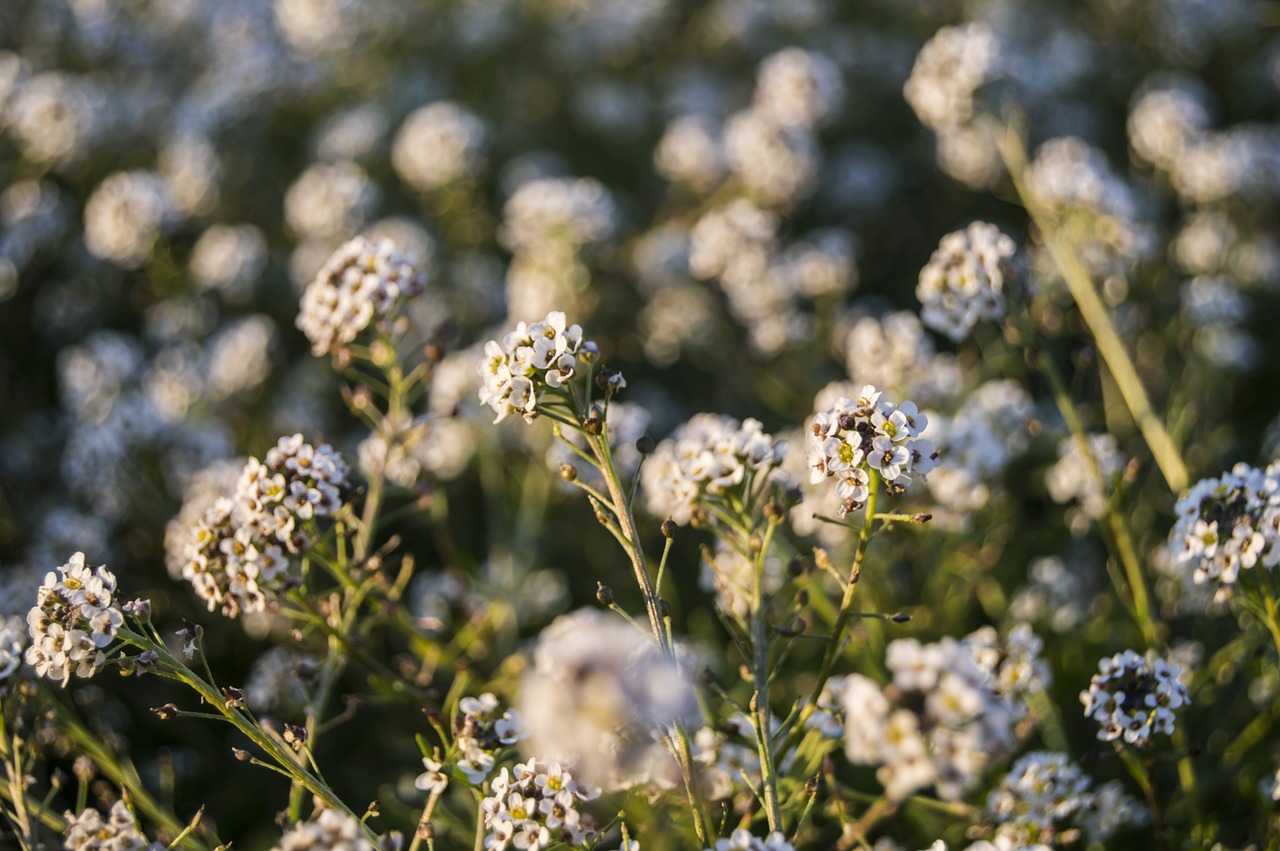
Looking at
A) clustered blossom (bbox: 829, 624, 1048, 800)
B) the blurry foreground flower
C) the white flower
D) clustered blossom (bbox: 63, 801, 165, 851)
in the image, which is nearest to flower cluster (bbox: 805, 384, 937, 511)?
clustered blossom (bbox: 829, 624, 1048, 800)

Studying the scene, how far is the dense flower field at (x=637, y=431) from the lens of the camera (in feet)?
8.75

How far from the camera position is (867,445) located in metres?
2.50

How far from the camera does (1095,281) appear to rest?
4953 mm

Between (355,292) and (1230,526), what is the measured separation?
286 cm

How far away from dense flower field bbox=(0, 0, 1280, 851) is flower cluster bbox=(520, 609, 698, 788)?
16mm

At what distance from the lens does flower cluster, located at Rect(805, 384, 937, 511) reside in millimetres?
2477

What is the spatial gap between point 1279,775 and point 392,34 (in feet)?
28.6

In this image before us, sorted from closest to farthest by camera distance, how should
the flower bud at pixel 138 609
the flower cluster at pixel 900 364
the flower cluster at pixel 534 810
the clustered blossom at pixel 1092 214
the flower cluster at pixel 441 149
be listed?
the flower cluster at pixel 534 810
the flower bud at pixel 138 609
the flower cluster at pixel 900 364
the clustered blossom at pixel 1092 214
the flower cluster at pixel 441 149

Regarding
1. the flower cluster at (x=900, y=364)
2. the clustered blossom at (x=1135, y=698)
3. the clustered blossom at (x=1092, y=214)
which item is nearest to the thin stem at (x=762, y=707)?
the clustered blossom at (x=1135, y=698)

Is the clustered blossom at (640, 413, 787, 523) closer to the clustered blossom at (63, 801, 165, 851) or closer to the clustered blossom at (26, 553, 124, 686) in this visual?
the clustered blossom at (26, 553, 124, 686)

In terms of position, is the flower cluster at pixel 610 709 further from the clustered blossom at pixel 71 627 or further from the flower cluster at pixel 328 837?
the clustered blossom at pixel 71 627

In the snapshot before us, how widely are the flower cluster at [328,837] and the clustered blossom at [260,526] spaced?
35.6 inches

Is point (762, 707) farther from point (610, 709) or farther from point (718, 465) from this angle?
point (718, 465)

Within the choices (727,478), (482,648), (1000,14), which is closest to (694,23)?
(1000,14)
